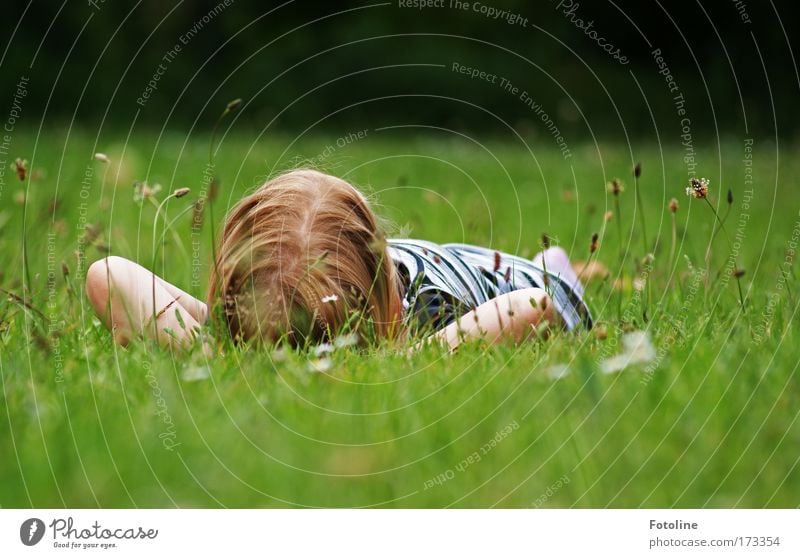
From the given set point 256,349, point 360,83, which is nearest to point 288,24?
point 360,83

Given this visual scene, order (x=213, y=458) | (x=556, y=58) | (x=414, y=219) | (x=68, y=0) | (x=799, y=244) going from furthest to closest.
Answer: (x=556, y=58)
(x=68, y=0)
(x=414, y=219)
(x=799, y=244)
(x=213, y=458)

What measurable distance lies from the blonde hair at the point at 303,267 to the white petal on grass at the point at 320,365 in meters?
0.13

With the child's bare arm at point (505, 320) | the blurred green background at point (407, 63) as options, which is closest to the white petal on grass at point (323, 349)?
the child's bare arm at point (505, 320)

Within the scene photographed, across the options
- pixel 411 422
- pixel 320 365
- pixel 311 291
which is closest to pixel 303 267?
pixel 311 291

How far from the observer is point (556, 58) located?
8531mm

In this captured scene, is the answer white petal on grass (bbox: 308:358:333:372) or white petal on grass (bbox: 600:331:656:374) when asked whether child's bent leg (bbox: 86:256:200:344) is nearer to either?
white petal on grass (bbox: 308:358:333:372)

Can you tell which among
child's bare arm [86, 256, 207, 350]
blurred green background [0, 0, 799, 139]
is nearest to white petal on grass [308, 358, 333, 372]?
child's bare arm [86, 256, 207, 350]

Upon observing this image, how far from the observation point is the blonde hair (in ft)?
5.79

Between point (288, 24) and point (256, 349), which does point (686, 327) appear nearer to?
point (256, 349)

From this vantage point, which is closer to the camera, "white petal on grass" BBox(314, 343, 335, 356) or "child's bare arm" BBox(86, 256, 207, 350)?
"white petal on grass" BBox(314, 343, 335, 356)

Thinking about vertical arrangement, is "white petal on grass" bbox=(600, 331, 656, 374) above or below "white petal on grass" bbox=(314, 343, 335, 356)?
above

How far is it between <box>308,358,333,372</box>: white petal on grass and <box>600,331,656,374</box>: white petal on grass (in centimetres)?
42

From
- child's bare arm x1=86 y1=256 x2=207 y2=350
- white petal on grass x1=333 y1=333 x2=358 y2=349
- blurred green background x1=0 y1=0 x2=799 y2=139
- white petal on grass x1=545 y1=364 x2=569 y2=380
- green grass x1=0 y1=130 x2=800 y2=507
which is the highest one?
blurred green background x1=0 y1=0 x2=799 y2=139
